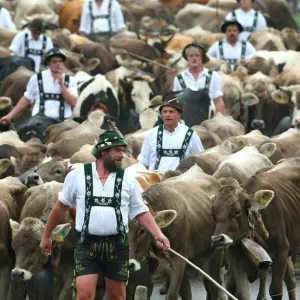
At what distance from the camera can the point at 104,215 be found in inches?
454

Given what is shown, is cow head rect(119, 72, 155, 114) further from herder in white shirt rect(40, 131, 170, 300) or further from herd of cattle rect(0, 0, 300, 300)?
herder in white shirt rect(40, 131, 170, 300)

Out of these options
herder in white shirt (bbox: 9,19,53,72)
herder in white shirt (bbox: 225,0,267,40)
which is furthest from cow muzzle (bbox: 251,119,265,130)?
herder in white shirt (bbox: 225,0,267,40)

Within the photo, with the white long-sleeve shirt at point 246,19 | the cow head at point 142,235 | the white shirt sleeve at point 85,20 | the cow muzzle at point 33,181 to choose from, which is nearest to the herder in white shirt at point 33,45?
the white shirt sleeve at point 85,20

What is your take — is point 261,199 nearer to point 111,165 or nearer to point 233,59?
point 111,165

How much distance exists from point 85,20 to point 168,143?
13542 mm

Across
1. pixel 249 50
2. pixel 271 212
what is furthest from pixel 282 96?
pixel 271 212

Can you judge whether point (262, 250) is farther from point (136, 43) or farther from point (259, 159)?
point (136, 43)

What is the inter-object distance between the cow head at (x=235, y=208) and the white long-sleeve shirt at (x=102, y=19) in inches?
625

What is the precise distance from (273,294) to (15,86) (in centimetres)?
1090

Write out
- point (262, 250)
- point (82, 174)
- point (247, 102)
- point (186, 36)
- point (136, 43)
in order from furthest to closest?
point (186, 36)
point (136, 43)
point (247, 102)
point (262, 250)
point (82, 174)

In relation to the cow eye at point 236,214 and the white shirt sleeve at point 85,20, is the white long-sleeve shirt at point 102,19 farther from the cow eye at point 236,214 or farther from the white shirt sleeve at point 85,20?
the cow eye at point 236,214

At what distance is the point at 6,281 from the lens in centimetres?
1409

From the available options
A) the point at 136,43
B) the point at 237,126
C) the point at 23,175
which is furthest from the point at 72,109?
the point at 136,43

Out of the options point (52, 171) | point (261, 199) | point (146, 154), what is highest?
point (261, 199)
